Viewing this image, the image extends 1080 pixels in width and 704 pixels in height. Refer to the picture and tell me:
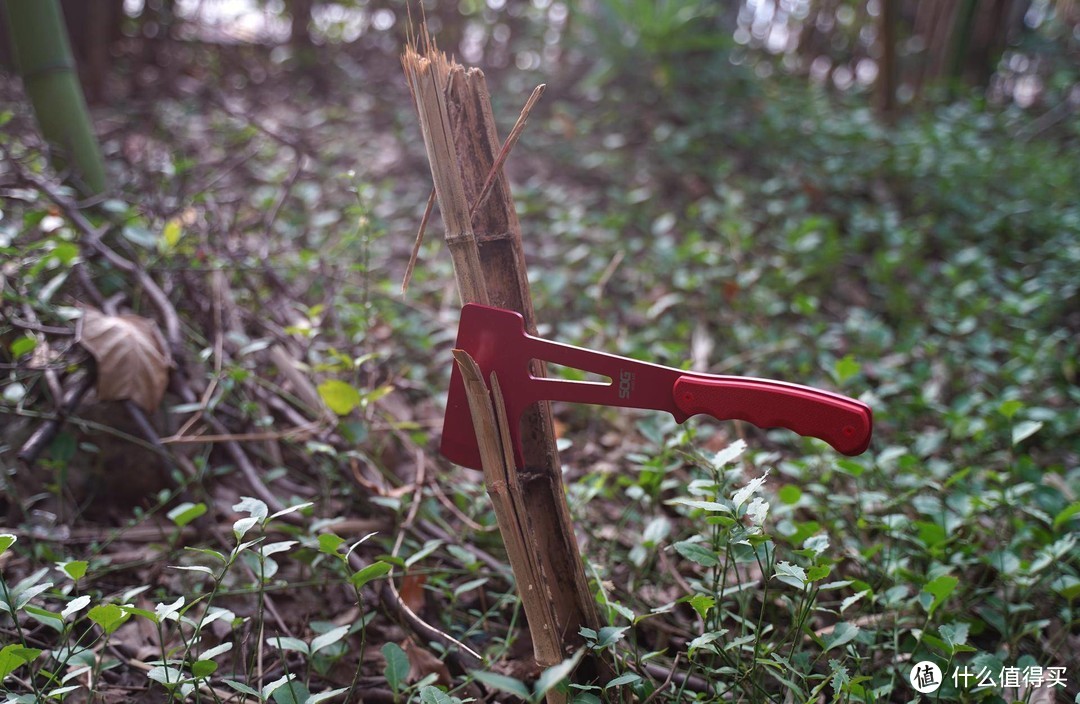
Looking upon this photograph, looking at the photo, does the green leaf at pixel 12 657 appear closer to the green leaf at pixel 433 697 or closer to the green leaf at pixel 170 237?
the green leaf at pixel 433 697

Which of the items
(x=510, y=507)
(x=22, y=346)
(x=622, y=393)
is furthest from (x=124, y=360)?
(x=622, y=393)

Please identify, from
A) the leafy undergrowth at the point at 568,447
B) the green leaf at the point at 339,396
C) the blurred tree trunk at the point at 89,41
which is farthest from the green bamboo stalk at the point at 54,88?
the blurred tree trunk at the point at 89,41

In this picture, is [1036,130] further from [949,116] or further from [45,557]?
[45,557]

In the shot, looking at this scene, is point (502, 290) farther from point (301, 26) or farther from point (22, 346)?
point (301, 26)

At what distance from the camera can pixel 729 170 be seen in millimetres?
3582

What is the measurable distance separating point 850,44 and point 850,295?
136 inches

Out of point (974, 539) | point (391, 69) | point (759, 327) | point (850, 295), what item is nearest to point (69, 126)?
point (759, 327)

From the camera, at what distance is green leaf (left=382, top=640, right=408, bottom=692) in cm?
110

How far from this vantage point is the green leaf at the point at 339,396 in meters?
1.54

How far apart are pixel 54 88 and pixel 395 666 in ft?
5.90

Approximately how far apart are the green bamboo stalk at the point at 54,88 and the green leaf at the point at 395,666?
160 cm

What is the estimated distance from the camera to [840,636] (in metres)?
1.10

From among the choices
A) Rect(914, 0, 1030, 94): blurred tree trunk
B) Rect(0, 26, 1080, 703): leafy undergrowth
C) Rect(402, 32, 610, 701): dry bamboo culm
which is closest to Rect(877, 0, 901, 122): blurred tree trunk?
Rect(914, 0, 1030, 94): blurred tree trunk

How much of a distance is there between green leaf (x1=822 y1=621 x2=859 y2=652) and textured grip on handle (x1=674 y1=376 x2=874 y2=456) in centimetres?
35
